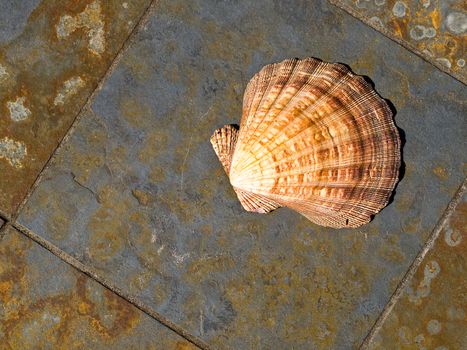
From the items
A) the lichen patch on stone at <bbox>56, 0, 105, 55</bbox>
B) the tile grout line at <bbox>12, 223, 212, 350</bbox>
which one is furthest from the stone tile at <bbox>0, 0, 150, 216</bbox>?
the tile grout line at <bbox>12, 223, 212, 350</bbox>

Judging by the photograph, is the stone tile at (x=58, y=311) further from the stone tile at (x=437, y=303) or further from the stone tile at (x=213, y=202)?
the stone tile at (x=437, y=303)

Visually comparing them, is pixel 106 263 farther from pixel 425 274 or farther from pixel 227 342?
pixel 425 274

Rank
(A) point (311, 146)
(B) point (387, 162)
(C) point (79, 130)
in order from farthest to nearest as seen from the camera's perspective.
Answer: (C) point (79, 130), (B) point (387, 162), (A) point (311, 146)

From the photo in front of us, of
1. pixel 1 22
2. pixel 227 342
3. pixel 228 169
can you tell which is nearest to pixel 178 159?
pixel 228 169

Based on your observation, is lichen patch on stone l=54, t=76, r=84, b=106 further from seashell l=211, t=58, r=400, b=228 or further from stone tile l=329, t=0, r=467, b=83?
stone tile l=329, t=0, r=467, b=83

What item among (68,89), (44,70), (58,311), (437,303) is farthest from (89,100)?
(437,303)

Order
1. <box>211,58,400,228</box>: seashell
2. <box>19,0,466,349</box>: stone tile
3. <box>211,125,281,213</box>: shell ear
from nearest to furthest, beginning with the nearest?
<box>211,58,400,228</box>: seashell → <box>211,125,281,213</box>: shell ear → <box>19,0,466,349</box>: stone tile

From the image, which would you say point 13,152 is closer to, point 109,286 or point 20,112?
point 20,112
